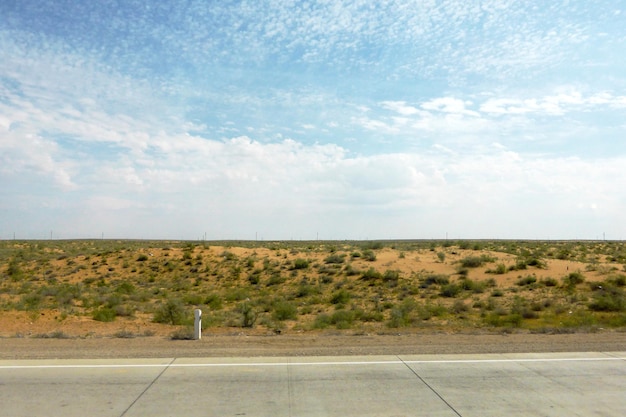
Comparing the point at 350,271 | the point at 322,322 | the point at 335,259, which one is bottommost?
the point at 322,322

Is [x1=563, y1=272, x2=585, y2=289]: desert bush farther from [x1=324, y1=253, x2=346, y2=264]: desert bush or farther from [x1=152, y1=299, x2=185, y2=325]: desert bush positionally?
[x1=152, y1=299, x2=185, y2=325]: desert bush

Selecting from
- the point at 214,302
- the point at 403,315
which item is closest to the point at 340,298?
the point at 403,315

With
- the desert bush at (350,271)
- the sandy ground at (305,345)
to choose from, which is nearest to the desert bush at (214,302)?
the sandy ground at (305,345)

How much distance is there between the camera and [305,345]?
604 inches

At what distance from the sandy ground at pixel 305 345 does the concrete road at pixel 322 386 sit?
0.96m

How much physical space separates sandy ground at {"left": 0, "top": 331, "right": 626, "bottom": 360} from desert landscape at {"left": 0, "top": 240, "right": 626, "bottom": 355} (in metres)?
0.21

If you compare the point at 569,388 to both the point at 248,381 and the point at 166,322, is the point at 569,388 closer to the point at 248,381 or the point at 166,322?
the point at 248,381

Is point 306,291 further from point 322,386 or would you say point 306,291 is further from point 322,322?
point 322,386

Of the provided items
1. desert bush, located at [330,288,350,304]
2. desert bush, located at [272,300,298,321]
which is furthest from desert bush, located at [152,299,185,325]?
desert bush, located at [330,288,350,304]

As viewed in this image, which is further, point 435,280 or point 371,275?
point 371,275

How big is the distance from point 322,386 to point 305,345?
17.5 feet

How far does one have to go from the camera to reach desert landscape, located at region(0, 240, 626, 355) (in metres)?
19.8

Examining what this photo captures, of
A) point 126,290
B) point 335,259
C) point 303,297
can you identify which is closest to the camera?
point 303,297

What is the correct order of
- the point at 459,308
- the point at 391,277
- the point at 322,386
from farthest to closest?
the point at 391,277
the point at 459,308
the point at 322,386
